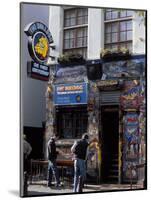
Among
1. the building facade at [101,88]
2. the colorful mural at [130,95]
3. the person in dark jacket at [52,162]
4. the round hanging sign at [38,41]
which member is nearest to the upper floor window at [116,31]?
the building facade at [101,88]

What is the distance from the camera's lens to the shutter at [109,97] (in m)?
8.36

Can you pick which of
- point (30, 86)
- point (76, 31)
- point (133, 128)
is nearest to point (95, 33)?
point (76, 31)

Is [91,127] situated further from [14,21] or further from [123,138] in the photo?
[14,21]

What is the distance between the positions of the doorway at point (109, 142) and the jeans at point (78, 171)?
287mm

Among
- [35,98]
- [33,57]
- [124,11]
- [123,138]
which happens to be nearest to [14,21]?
[33,57]

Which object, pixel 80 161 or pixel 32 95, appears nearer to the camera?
pixel 32 95

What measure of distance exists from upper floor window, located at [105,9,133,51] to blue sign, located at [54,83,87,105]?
0.71 meters

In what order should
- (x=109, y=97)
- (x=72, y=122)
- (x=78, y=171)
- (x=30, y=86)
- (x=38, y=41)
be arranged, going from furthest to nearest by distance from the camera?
(x=109, y=97) < (x=72, y=122) < (x=78, y=171) < (x=38, y=41) < (x=30, y=86)

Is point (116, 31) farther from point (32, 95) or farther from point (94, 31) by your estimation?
point (32, 95)

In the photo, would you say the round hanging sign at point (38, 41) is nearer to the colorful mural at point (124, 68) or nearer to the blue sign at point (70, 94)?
the blue sign at point (70, 94)

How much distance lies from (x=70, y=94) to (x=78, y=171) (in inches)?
40.8

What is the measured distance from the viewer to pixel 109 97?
8.38 metres

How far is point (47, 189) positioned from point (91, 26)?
2.26 metres

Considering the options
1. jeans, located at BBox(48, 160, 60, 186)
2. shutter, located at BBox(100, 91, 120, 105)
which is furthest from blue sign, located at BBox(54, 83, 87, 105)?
jeans, located at BBox(48, 160, 60, 186)
